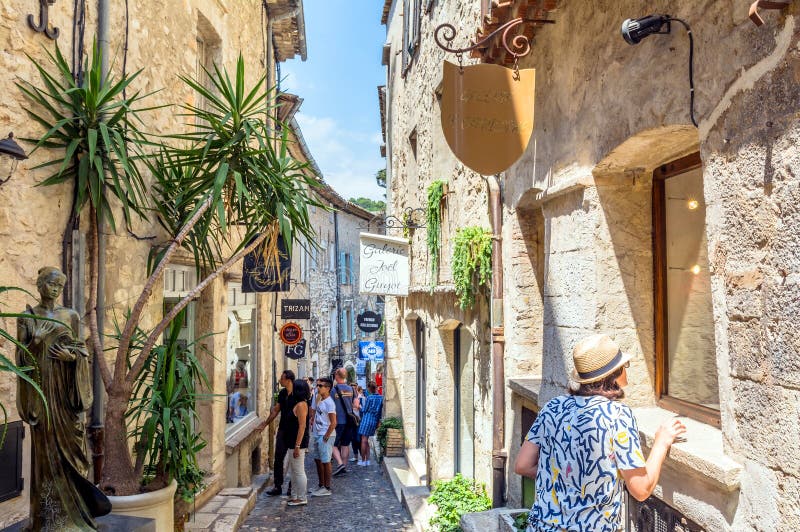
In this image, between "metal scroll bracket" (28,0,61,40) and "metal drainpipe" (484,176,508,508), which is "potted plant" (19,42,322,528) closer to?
"metal scroll bracket" (28,0,61,40)

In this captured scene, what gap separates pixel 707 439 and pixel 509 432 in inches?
99.3

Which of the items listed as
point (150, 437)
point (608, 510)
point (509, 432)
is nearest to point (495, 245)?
point (509, 432)

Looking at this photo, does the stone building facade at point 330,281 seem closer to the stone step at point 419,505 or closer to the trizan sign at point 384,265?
the trizan sign at point 384,265

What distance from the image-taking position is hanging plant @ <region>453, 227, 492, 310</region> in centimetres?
555

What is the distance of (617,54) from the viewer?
127 inches

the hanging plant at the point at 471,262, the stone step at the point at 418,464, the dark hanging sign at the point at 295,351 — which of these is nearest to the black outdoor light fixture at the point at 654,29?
the hanging plant at the point at 471,262

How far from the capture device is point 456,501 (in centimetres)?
594

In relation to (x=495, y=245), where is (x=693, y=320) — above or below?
below

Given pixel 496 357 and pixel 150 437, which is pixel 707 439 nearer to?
pixel 496 357

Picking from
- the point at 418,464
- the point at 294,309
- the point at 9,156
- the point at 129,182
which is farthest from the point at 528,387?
the point at 294,309

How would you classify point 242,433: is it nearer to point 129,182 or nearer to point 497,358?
point 497,358

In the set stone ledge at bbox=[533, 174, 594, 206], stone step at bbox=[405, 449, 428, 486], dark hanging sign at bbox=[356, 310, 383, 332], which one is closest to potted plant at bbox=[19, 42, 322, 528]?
stone ledge at bbox=[533, 174, 594, 206]

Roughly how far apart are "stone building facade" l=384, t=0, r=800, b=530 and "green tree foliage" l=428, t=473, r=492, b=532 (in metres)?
0.23

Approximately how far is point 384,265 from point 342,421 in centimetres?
245
